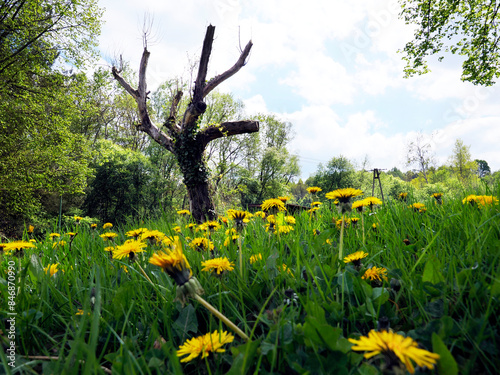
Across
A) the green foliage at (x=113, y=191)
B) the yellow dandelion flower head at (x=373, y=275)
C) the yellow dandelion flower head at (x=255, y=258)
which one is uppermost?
the green foliage at (x=113, y=191)

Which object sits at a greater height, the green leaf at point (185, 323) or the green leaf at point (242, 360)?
the green leaf at point (242, 360)

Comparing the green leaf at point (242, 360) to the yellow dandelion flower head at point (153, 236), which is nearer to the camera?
the green leaf at point (242, 360)

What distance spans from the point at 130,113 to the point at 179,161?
14.8 m

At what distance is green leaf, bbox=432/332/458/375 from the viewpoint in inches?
16.4

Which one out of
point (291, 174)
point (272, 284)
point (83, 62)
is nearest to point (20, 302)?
point (272, 284)

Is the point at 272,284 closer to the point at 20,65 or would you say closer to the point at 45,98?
the point at 45,98

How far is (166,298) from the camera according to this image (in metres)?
0.92

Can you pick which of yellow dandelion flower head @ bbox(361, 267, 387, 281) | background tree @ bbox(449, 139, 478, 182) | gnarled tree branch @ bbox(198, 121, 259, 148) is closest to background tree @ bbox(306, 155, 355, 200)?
background tree @ bbox(449, 139, 478, 182)

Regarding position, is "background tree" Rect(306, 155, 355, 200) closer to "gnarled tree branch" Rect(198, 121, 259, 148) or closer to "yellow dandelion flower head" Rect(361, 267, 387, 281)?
"gnarled tree branch" Rect(198, 121, 259, 148)

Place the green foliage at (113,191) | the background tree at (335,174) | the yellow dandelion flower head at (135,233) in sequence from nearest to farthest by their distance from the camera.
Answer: the yellow dandelion flower head at (135,233)
the green foliage at (113,191)
the background tree at (335,174)

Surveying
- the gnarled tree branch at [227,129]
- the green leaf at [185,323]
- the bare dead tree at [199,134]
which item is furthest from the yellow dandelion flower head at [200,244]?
the gnarled tree branch at [227,129]

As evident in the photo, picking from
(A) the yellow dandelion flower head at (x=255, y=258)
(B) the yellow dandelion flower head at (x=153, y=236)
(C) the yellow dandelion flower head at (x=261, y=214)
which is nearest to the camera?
(A) the yellow dandelion flower head at (x=255, y=258)

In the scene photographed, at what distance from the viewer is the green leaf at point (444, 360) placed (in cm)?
42
